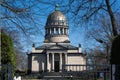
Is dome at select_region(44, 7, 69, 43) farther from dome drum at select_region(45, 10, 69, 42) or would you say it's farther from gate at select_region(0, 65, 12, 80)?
gate at select_region(0, 65, 12, 80)

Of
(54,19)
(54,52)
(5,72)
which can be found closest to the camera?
(5,72)

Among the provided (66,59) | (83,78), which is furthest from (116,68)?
(66,59)

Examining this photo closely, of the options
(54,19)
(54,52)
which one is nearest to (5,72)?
(54,52)

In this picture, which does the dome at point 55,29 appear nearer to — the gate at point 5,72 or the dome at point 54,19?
the dome at point 54,19

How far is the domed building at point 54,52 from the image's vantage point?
112000mm

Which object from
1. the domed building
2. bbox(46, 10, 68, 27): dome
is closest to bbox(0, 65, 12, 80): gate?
the domed building

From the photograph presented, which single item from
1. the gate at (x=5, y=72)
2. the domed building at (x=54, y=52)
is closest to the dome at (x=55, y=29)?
the domed building at (x=54, y=52)

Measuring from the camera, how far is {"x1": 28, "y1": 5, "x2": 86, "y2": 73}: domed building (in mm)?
112000

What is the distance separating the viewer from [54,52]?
369 ft

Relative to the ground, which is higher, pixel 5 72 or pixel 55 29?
pixel 55 29

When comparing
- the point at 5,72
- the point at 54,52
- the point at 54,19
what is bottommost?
the point at 5,72

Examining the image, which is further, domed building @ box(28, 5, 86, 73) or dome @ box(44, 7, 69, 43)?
dome @ box(44, 7, 69, 43)

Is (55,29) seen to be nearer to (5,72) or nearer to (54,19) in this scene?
(54,19)

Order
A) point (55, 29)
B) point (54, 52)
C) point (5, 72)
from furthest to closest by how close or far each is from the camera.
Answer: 1. point (55, 29)
2. point (54, 52)
3. point (5, 72)
